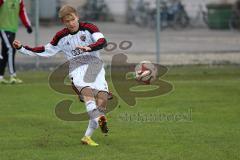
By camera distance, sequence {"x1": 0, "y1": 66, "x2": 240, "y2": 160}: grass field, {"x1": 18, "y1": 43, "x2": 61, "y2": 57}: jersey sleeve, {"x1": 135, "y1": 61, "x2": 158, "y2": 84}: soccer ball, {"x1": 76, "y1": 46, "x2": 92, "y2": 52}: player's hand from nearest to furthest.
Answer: {"x1": 0, "y1": 66, "x2": 240, "y2": 160}: grass field < {"x1": 76, "y1": 46, "x2": 92, "y2": 52}: player's hand < {"x1": 18, "y1": 43, "x2": 61, "y2": 57}: jersey sleeve < {"x1": 135, "y1": 61, "x2": 158, "y2": 84}: soccer ball

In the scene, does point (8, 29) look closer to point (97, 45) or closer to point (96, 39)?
point (96, 39)

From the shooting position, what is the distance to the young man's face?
1007 centimetres

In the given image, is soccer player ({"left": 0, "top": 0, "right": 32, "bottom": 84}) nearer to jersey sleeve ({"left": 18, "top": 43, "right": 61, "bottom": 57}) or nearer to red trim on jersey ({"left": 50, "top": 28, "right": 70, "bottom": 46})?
jersey sleeve ({"left": 18, "top": 43, "right": 61, "bottom": 57})

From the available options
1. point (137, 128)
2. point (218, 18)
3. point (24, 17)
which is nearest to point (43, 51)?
point (137, 128)

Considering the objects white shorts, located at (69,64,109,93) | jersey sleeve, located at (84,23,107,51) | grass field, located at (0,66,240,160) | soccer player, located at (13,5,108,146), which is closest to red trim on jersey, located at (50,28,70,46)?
soccer player, located at (13,5,108,146)

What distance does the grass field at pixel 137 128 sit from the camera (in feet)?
31.6

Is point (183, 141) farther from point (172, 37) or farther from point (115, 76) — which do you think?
point (172, 37)

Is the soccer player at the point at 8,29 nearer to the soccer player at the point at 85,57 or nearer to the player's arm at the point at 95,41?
the soccer player at the point at 85,57

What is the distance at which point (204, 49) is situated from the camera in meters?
22.2

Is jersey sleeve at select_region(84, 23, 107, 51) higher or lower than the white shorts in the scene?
higher

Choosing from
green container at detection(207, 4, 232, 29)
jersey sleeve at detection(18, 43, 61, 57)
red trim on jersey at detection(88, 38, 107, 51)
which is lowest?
green container at detection(207, 4, 232, 29)

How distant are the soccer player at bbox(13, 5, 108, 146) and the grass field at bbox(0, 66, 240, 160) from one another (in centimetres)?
42

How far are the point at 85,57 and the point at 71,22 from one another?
2.15 ft

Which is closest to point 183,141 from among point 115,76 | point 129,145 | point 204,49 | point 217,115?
point 129,145
